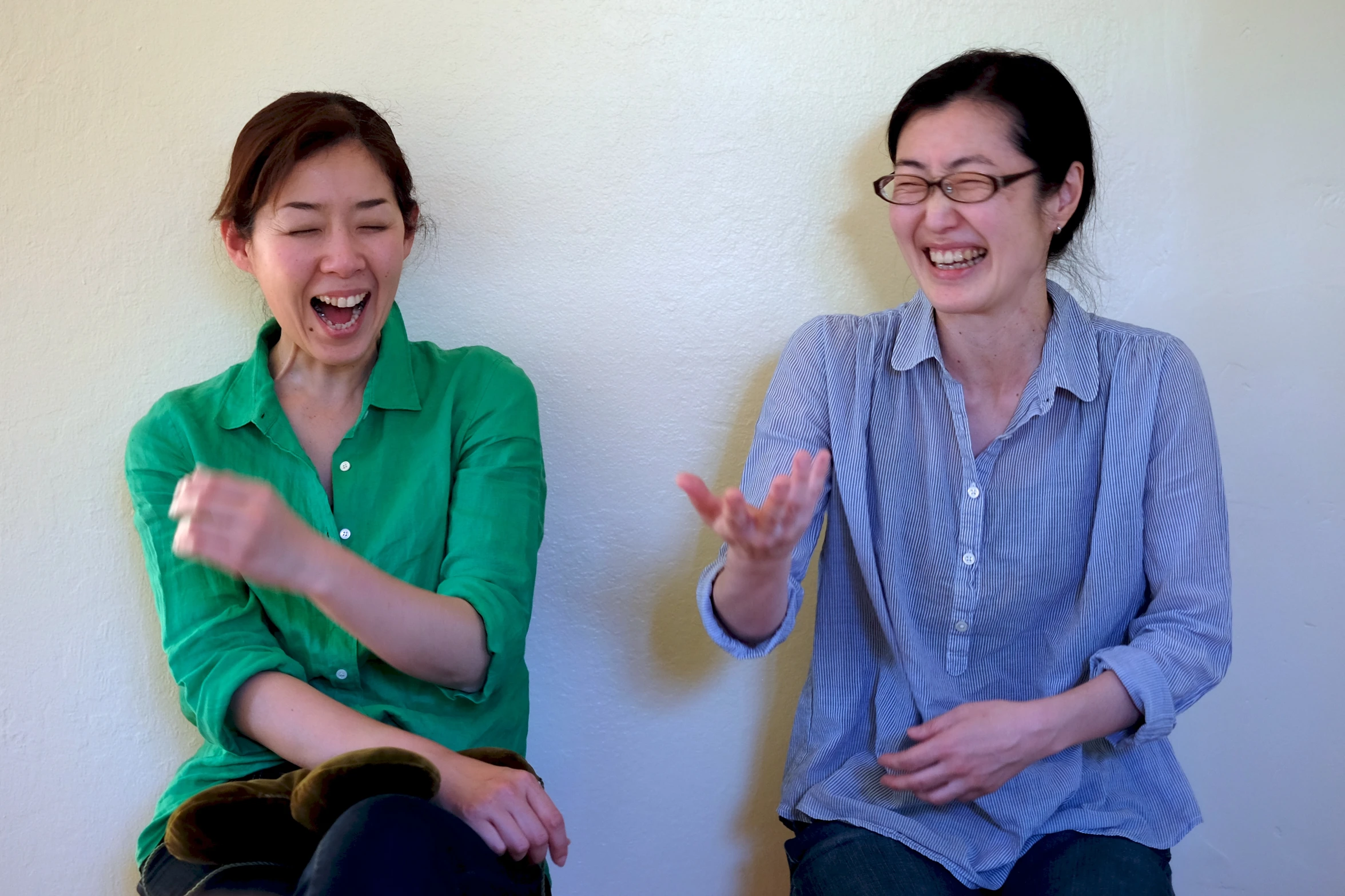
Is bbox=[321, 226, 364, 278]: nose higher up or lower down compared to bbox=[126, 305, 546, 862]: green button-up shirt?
higher up

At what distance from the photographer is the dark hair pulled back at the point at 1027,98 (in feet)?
4.62

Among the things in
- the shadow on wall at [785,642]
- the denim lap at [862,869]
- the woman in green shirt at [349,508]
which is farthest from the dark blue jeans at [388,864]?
the shadow on wall at [785,642]

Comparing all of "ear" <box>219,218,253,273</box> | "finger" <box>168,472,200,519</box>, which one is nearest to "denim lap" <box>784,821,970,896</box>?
"finger" <box>168,472,200,519</box>

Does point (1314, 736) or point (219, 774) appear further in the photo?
point (1314, 736)

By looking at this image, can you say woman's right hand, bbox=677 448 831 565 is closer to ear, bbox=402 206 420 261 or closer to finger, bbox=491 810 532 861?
finger, bbox=491 810 532 861

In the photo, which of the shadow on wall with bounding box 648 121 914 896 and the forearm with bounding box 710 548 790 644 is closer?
the forearm with bounding box 710 548 790 644

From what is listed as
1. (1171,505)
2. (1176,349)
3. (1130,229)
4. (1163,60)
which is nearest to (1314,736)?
(1171,505)

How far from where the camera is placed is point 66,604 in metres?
1.67

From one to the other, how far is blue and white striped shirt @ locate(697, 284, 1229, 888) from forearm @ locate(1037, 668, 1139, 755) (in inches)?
0.6

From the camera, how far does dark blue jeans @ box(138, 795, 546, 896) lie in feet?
3.27

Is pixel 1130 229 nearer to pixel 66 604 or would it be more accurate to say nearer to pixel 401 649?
pixel 401 649

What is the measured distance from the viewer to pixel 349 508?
1469 mm

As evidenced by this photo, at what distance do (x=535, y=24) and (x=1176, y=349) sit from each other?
0.98 metres

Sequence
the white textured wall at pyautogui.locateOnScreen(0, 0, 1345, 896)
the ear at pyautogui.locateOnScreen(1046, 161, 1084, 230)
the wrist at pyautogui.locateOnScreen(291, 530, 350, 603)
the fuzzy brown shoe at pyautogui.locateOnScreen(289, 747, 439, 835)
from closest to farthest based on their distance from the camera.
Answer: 1. the fuzzy brown shoe at pyautogui.locateOnScreen(289, 747, 439, 835)
2. the wrist at pyautogui.locateOnScreen(291, 530, 350, 603)
3. the ear at pyautogui.locateOnScreen(1046, 161, 1084, 230)
4. the white textured wall at pyautogui.locateOnScreen(0, 0, 1345, 896)
